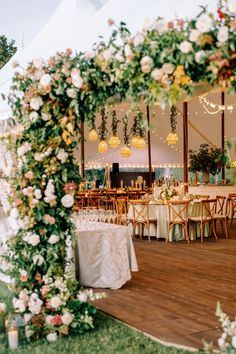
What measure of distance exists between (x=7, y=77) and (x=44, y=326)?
3198 mm

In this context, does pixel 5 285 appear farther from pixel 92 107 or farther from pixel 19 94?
pixel 92 107

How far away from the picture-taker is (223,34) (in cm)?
339

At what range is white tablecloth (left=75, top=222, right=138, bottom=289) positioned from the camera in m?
6.39

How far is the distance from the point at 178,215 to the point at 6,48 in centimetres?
1659

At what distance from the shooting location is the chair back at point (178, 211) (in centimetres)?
988

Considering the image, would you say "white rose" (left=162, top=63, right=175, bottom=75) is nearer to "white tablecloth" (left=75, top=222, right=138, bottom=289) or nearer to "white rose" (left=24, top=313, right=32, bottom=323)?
"white rose" (left=24, top=313, right=32, bottom=323)

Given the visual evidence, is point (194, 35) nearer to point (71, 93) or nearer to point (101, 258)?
point (71, 93)

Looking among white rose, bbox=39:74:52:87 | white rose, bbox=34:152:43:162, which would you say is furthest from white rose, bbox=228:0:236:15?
white rose, bbox=34:152:43:162

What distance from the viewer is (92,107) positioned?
441 centimetres

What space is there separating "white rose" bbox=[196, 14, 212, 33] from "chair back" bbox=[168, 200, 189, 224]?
655 cm

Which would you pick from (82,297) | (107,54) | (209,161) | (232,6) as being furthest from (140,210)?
(232,6)

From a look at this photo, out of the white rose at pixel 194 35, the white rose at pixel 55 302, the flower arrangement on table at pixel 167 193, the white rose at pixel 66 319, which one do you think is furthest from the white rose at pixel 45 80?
the flower arrangement on table at pixel 167 193

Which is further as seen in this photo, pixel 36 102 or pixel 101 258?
pixel 101 258

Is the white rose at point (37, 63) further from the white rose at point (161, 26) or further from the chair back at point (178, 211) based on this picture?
the chair back at point (178, 211)
